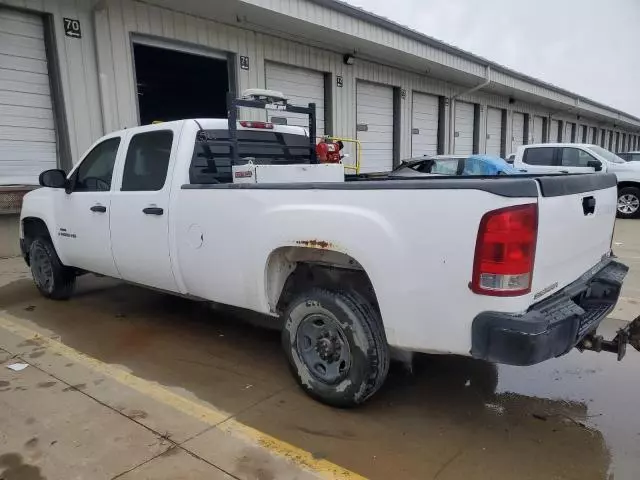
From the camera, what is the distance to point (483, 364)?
3.98m

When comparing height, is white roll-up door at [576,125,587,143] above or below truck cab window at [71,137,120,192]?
above

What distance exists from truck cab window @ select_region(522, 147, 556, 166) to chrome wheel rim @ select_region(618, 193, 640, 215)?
2115 millimetres

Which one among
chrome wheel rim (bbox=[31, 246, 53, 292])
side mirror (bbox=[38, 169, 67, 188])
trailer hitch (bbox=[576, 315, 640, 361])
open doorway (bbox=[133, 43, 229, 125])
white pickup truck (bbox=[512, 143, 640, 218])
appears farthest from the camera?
white pickup truck (bbox=[512, 143, 640, 218])

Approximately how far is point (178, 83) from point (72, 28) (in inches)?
298

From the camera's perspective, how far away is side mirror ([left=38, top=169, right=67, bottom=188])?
5008mm

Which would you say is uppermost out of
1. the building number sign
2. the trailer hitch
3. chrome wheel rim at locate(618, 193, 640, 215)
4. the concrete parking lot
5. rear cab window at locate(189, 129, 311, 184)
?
the building number sign

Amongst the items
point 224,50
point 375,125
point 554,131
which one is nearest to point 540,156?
point 375,125

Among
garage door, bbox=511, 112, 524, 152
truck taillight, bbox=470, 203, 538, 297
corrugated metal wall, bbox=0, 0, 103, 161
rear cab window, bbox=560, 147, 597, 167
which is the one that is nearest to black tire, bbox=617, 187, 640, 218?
rear cab window, bbox=560, 147, 597, 167

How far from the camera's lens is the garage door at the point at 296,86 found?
11.9 metres

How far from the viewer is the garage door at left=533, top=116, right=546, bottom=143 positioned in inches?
1048

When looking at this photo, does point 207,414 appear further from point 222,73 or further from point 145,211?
point 222,73

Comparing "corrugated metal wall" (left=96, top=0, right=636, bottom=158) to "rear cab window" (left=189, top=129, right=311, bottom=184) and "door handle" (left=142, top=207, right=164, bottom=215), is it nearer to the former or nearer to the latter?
"rear cab window" (left=189, top=129, right=311, bottom=184)

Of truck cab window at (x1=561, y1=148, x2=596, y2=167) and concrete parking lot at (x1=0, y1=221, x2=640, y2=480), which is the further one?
truck cab window at (x1=561, y1=148, x2=596, y2=167)

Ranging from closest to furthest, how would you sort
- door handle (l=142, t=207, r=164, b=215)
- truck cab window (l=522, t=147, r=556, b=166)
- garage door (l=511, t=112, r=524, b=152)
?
door handle (l=142, t=207, r=164, b=215), truck cab window (l=522, t=147, r=556, b=166), garage door (l=511, t=112, r=524, b=152)
